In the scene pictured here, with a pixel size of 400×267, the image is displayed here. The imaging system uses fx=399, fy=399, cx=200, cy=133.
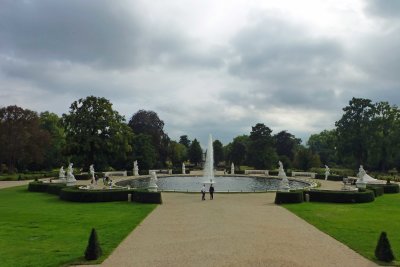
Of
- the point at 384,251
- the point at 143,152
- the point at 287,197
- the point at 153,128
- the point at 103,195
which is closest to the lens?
the point at 384,251

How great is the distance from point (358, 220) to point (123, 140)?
4768 cm

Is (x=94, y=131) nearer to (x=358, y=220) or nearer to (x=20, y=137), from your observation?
(x=20, y=137)

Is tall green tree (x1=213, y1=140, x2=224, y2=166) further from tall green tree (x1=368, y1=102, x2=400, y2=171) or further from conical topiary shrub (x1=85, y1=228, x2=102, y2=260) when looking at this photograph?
conical topiary shrub (x1=85, y1=228, x2=102, y2=260)

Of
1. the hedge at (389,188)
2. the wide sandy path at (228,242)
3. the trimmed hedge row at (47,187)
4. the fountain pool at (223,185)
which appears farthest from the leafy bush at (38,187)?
the hedge at (389,188)

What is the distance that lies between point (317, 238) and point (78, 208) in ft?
54.0

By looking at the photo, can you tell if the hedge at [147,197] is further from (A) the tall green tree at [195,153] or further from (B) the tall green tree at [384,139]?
(A) the tall green tree at [195,153]

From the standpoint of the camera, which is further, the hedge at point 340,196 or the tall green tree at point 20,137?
the tall green tree at point 20,137

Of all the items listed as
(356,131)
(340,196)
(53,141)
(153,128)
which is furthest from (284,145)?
Answer: (340,196)

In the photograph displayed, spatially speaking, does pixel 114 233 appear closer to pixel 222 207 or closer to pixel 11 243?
pixel 11 243

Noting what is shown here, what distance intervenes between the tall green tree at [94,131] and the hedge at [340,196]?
124 ft

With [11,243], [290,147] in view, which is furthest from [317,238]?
[290,147]

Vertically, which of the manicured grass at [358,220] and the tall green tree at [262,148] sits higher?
the tall green tree at [262,148]

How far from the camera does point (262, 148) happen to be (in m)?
81.8

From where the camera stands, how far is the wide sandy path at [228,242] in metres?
13.8
